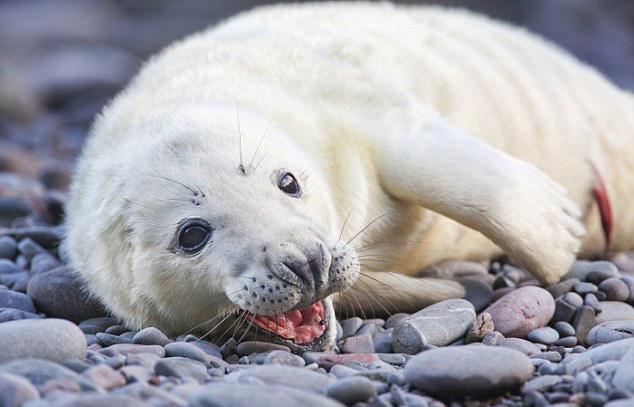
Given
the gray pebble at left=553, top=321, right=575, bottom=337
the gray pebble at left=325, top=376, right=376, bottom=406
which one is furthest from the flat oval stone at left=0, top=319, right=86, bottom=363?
the gray pebble at left=553, top=321, right=575, bottom=337

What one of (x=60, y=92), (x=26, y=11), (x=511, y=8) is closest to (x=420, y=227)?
(x=60, y=92)

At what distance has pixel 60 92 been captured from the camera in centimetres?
926

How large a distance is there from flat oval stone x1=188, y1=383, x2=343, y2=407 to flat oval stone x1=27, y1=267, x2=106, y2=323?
1.42 metres

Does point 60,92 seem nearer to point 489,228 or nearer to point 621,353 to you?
point 489,228

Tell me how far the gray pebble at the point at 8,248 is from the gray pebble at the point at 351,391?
7.68ft

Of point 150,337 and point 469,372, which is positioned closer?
point 469,372

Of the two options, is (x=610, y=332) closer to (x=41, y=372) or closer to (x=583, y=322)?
(x=583, y=322)

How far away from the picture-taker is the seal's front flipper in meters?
3.70

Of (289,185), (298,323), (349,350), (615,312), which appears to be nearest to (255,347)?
(298,323)

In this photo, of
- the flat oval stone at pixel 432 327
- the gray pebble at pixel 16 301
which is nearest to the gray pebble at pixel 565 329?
the flat oval stone at pixel 432 327

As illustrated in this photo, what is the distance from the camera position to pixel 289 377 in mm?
2664

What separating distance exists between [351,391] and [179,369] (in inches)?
21.1

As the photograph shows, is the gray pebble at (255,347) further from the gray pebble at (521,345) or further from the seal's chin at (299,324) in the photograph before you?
the gray pebble at (521,345)

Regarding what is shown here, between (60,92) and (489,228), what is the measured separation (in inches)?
252
